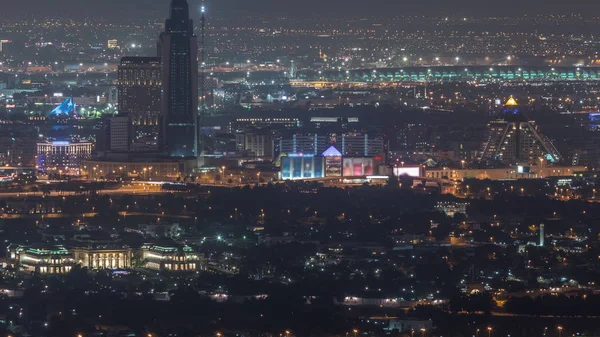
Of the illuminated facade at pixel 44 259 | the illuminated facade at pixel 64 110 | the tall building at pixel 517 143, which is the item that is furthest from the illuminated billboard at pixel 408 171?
the illuminated facade at pixel 44 259

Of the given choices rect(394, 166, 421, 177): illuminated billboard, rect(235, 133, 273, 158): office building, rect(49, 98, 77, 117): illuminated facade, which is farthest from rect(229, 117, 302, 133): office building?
rect(394, 166, 421, 177): illuminated billboard

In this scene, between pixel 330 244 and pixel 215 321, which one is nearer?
pixel 215 321

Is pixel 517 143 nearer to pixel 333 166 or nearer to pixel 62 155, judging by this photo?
pixel 333 166

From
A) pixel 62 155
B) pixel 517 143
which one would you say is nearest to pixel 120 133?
pixel 62 155

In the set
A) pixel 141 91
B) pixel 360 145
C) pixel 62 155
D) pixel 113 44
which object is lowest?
pixel 62 155

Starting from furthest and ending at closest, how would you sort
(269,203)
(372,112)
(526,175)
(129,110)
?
(372,112), (129,110), (526,175), (269,203)

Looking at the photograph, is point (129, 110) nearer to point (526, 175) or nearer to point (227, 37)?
point (526, 175)

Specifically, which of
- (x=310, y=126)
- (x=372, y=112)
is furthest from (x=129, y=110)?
(x=372, y=112)

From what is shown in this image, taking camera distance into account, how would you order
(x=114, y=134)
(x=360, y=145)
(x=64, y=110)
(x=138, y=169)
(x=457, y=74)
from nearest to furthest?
(x=138, y=169), (x=360, y=145), (x=114, y=134), (x=64, y=110), (x=457, y=74)
